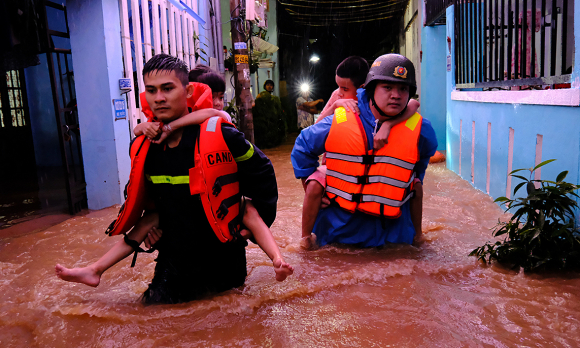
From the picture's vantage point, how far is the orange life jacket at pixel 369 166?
129 inches

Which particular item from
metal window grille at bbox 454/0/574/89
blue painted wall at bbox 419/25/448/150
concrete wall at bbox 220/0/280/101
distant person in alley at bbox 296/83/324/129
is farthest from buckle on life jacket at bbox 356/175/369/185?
distant person in alley at bbox 296/83/324/129

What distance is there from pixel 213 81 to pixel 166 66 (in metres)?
1.50

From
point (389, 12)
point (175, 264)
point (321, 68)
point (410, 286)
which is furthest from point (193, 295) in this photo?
point (321, 68)

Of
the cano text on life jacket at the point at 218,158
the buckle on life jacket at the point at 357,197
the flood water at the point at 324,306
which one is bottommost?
the flood water at the point at 324,306

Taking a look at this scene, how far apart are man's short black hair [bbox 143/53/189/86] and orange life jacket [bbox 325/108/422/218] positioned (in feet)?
4.26

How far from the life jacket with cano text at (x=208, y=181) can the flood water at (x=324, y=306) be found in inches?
20.3

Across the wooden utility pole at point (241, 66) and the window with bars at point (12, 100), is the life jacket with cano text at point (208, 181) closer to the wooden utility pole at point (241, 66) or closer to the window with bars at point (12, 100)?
the wooden utility pole at point (241, 66)

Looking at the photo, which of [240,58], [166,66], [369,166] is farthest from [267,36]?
[166,66]

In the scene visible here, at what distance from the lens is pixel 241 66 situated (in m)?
9.24

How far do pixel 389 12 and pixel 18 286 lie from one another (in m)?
14.9

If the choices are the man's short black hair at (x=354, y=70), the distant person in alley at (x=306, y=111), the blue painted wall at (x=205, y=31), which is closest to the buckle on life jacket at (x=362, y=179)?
the man's short black hair at (x=354, y=70)

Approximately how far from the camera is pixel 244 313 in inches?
104

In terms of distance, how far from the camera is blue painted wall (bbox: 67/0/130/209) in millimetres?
5492

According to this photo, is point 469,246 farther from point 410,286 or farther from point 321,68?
point 321,68
